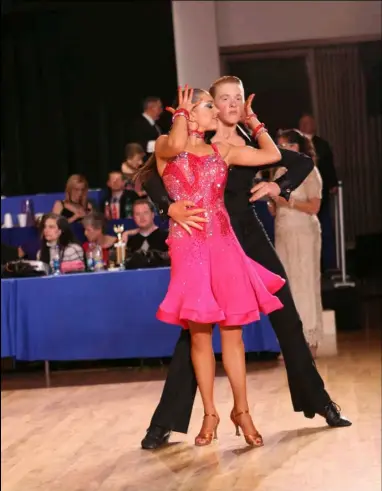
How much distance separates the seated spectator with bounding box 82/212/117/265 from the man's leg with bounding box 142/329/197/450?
8.39ft

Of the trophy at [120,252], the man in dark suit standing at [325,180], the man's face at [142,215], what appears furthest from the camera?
the trophy at [120,252]

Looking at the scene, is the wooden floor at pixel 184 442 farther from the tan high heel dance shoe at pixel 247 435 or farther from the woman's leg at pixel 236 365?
the woman's leg at pixel 236 365

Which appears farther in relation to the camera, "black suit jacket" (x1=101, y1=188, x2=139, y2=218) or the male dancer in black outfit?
"black suit jacket" (x1=101, y1=188, x2=139, y2=218)

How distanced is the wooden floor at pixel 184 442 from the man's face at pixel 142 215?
0.87m

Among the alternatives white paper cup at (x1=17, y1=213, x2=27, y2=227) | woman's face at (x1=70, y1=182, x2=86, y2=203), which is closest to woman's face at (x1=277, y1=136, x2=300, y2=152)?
woman's face at (x1=70, y1=182, x2=86, y2=203)

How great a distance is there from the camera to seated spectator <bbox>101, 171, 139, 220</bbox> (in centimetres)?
728

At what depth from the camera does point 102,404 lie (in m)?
5.45

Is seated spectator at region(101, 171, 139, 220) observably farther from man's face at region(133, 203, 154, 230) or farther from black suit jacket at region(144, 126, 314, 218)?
black suit jacket at region(144, 126, 314, 218)

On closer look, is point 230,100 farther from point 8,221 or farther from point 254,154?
point 8,221

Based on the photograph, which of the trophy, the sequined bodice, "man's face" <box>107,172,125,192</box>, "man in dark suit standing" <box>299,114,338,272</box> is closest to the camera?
the sequined bodice

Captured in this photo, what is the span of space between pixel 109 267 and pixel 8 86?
489 cm

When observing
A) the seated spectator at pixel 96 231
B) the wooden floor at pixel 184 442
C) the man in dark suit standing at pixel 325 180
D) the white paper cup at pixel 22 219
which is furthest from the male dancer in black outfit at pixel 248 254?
the white paper cup at pixel 22 219

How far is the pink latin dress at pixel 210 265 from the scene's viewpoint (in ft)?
6.39

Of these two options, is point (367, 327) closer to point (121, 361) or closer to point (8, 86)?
point (121, 361)
